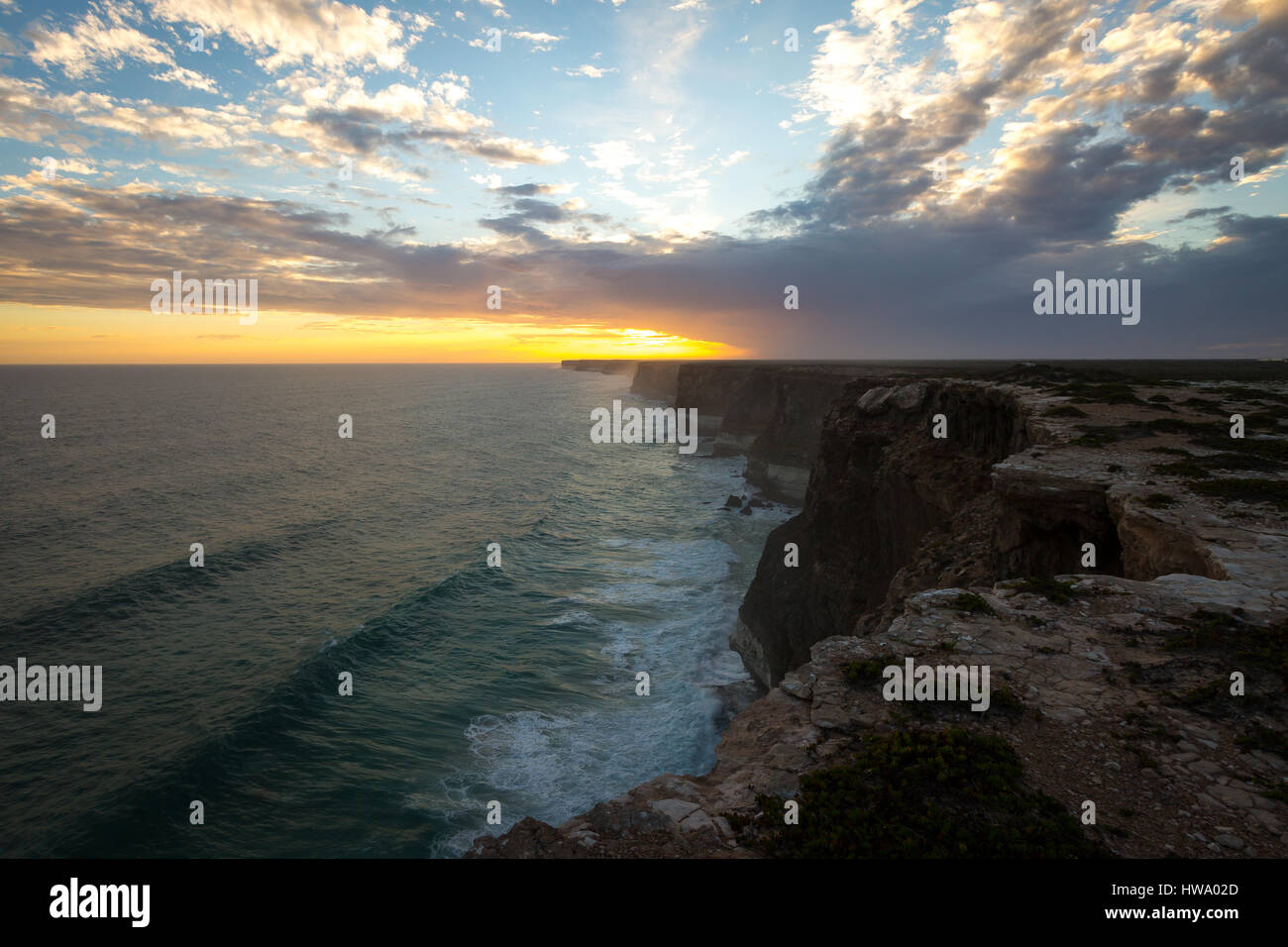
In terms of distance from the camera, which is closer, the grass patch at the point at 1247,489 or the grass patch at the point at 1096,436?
the grass patch at the point at 1247,489

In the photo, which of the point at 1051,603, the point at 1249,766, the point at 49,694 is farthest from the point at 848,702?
the point at 49,694

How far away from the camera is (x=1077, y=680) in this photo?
8.16m

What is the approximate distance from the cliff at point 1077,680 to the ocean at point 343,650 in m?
15.0

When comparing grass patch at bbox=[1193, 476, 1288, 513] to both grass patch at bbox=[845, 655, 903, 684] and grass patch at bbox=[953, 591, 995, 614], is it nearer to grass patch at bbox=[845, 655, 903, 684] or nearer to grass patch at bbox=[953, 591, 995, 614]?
grass patch at bbox=[953, 591, 995, 614]

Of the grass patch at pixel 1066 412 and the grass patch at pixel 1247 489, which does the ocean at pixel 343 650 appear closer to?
the grass patch at pixel 1247 489

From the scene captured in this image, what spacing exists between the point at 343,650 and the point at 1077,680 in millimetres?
31212

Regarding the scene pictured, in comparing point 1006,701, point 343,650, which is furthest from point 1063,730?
point 343,650

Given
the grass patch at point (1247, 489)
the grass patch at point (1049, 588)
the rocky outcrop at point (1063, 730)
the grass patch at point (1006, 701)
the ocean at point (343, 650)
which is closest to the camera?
the rocky outcrop at point (1063, 730)

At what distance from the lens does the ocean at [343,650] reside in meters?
20.2

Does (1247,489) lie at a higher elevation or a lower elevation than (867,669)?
higher

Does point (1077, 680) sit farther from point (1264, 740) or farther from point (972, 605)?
point (972, 605)

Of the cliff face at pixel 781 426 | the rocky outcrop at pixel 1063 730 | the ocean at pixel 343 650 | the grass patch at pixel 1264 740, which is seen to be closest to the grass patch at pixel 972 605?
the rocky outcrop at pixel 1063 730

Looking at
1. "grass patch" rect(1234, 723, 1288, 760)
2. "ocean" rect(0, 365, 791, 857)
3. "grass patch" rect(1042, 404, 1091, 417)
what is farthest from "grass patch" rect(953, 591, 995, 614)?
"ocean" rect(0, 365, 791, 857)
